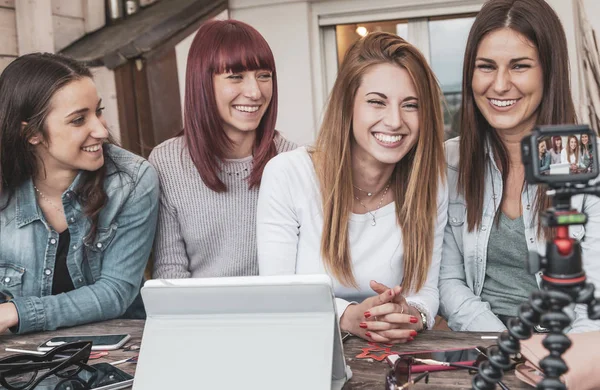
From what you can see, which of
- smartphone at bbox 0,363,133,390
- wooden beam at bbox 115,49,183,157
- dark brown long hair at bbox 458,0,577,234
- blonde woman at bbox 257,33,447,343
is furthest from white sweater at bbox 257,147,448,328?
wooden beam at bbox 115,49,183,157

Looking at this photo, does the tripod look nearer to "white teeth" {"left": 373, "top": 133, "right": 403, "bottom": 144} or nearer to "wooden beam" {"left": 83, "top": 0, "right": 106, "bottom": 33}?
"white teeth" {"left": 373, "top": 133, "right": 403, "bottom": 144}

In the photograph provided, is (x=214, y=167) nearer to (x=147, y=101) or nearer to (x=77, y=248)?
(x=77, y=248)

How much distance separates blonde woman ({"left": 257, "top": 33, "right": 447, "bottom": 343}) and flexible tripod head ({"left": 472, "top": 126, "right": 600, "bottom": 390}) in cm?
87

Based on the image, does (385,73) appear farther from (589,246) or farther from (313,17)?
(313,17)

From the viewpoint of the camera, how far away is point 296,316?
98cm

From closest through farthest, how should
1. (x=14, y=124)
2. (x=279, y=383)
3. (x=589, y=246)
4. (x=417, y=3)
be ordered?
(x=279, y=383)
(x=589, y=246)
(x=14, y=124)
(x=417, y=3)

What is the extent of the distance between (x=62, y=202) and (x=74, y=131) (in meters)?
0.19

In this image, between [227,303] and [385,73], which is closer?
[227,303]

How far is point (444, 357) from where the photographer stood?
116cm

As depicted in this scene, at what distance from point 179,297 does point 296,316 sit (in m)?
0.17

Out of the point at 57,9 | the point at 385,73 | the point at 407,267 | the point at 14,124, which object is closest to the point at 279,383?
the point at 407,267

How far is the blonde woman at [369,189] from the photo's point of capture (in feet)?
5.38

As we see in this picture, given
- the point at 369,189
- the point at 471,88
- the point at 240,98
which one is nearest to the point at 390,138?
the point at 369,189

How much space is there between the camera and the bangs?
2.02 meters
